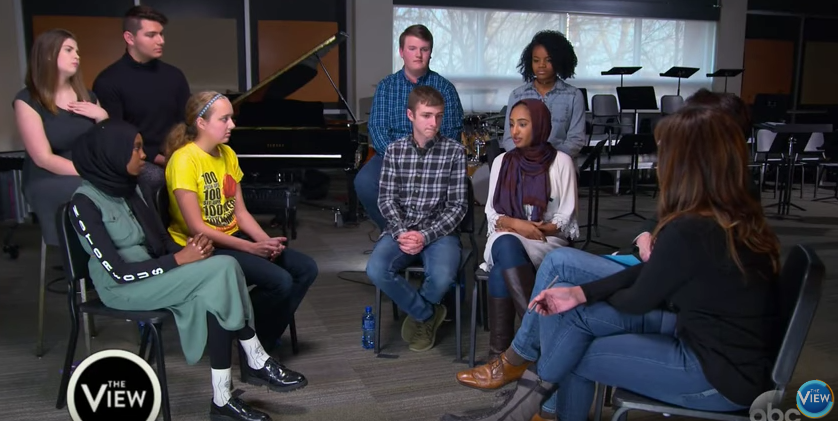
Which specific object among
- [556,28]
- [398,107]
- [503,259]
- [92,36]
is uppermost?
[556,28]

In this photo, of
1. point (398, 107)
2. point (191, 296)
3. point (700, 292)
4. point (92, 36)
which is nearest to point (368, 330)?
point (191, 296)

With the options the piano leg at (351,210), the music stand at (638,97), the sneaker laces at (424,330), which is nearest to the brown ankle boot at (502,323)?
the sneaker laces at (424,330)

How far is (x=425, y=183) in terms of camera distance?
297 centimetres

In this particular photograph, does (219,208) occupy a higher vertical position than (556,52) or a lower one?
lower

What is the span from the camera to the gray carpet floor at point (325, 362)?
2.41 metres

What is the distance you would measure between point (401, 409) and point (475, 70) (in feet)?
21.9

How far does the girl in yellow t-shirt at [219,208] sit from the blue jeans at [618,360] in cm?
117

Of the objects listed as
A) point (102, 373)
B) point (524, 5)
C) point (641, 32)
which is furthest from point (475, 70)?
point (102, 373)

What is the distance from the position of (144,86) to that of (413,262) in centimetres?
158

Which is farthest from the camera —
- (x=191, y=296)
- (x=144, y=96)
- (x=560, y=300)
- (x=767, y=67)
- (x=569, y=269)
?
(x=767, y=67)

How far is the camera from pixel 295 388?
8.32 ft

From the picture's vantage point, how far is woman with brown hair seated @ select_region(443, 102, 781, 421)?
1569 mm

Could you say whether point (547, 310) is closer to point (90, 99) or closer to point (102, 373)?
point (102, 373)

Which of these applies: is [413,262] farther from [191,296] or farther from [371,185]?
[191,296]
